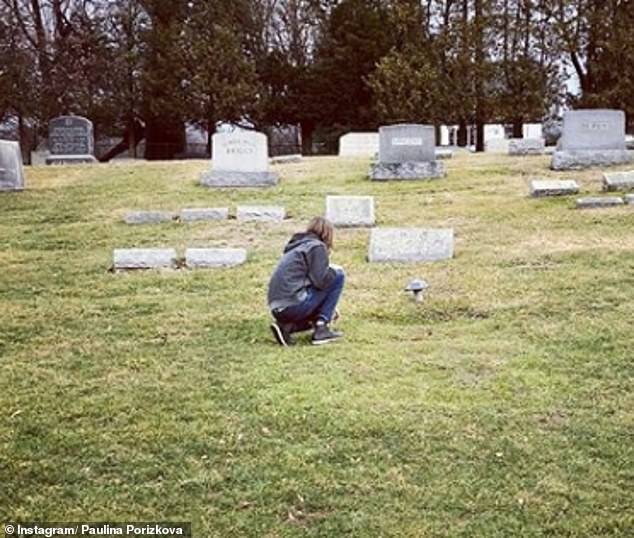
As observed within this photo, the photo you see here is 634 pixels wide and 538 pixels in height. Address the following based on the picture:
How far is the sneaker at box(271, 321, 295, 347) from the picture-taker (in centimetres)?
718

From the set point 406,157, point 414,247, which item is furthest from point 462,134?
point 414,247

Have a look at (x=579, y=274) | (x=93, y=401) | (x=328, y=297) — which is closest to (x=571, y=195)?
(x=579, y=274)

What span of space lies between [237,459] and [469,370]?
7.35 feet

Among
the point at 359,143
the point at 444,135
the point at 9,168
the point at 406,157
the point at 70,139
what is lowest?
the point at 9,168

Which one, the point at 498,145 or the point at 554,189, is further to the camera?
the point at 498,145

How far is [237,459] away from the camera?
4.83 metres

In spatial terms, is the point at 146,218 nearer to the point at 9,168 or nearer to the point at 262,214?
the point at 262,214

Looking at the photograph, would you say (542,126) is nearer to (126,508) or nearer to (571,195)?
(571,195)

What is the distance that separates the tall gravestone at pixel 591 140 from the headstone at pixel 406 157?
260cm

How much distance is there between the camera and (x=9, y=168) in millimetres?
17609

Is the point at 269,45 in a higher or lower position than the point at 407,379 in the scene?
higher

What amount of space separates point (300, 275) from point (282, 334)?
53cm

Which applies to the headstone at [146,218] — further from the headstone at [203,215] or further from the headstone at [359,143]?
the headstone at [359,143]

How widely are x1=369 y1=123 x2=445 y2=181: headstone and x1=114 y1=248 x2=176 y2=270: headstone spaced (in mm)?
7889
